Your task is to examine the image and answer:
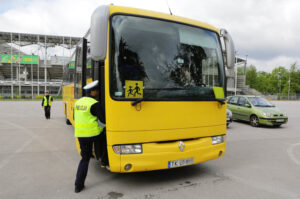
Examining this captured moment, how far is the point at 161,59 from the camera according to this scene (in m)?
3.77

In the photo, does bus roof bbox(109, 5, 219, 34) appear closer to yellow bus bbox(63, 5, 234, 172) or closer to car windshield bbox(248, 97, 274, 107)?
yellow bus bbox(63, 5, 234, 172)

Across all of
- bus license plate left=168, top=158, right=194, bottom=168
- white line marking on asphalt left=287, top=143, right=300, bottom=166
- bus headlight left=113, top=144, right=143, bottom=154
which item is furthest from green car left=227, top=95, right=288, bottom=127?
bus headlight left=113, top=144, right=143, bottom=154

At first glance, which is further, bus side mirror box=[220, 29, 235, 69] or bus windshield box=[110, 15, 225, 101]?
bus side mirror box=[220, 29, 235, 69]

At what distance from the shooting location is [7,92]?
48500 mm

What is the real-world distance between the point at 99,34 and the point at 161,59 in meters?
1.07

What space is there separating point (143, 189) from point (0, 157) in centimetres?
395

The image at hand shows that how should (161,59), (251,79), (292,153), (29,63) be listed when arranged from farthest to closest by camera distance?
(251,79) → (29,63) → (292,153) → (161,59)

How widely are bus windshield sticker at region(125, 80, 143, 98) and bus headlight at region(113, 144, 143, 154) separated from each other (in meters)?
0.77

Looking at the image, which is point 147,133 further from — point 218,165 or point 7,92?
point 7,92

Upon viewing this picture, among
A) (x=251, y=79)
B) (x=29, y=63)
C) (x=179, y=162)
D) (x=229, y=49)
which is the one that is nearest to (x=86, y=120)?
(x=179, y=162)

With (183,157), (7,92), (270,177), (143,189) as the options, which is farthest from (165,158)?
(7,92)

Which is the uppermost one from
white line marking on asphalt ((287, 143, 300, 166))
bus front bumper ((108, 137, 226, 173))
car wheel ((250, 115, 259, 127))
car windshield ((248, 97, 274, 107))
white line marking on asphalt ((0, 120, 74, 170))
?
car windshield ((248, 97, 274, 107))

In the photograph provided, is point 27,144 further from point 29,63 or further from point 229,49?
point 29,63

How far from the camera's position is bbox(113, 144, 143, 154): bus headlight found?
3496mm
